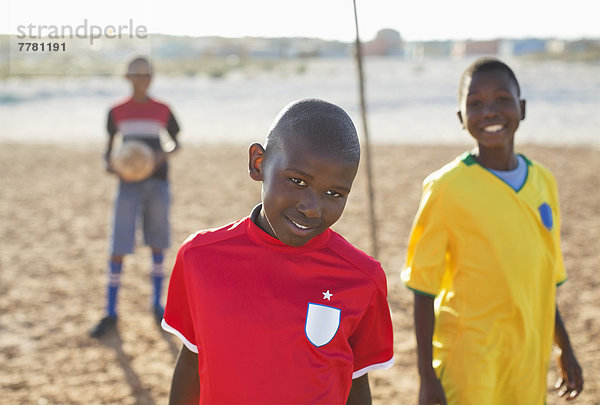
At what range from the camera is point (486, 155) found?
2365 millimetres

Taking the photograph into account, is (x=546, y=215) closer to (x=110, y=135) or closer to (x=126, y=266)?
(x=110, y=135)

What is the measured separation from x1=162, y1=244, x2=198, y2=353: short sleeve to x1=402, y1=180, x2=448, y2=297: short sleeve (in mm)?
813

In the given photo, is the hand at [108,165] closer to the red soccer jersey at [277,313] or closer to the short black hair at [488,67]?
the short black hair at [488,67]

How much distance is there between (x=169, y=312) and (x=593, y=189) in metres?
9.11

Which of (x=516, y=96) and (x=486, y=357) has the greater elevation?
(x=516, y=96)

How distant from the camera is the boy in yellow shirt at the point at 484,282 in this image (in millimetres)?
2154

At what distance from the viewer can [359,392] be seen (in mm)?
1801

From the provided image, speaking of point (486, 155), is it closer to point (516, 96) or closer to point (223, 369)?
point (516, 96)

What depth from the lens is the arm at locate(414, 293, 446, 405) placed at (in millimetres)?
2164

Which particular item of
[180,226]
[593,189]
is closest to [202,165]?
[180,226]

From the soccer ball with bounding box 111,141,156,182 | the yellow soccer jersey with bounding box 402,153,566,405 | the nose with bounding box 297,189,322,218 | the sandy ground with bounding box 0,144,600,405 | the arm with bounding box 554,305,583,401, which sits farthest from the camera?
the soccer ball with bounding box 111,141,156,182

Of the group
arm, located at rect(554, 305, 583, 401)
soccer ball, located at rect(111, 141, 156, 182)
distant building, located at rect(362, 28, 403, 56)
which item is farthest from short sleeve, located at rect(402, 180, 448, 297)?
distant building, located at rect(362, 28, 403, 56)

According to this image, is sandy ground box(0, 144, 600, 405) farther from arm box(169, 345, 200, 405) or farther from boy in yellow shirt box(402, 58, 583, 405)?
arm box(169, 345, 200, 405)

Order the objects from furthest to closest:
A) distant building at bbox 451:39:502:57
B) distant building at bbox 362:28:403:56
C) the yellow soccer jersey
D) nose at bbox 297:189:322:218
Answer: distant building at bbox 451:39:502:57 → distant building at bbox 362:28:403:56 → the yellow soccer jersey → nose at bbox 297:189:322:218
